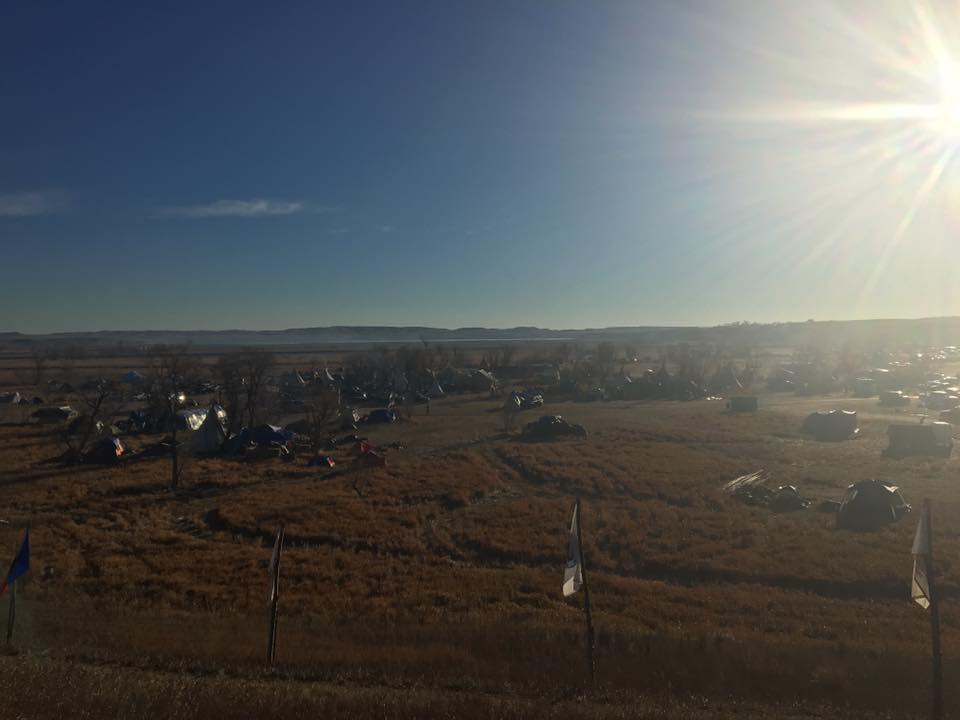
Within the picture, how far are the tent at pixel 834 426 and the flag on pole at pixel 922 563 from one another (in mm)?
37097

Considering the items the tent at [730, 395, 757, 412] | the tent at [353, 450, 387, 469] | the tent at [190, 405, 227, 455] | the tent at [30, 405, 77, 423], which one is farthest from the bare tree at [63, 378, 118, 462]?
the tent at [730, 395, 757, 412]

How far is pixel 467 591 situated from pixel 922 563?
399 inches

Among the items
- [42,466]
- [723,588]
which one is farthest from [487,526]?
[42,466]

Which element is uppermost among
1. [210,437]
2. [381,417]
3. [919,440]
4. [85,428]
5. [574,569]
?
[574,569]

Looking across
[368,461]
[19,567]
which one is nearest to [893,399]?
[368,461]

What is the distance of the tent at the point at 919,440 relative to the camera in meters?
35.3

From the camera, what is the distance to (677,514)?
2456cm

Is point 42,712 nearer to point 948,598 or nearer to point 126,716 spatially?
point 126,716

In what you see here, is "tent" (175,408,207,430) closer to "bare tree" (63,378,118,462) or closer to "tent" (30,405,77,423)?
"bare tree" (63,378,118,462)

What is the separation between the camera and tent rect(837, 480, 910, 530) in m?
22.4

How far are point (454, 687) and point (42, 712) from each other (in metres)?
5.06

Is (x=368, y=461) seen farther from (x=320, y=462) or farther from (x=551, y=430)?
(x=551, y=430)

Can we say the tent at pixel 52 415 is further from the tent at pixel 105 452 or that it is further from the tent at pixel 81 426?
the tent at pixel 105 452

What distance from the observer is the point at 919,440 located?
35.5 meters
